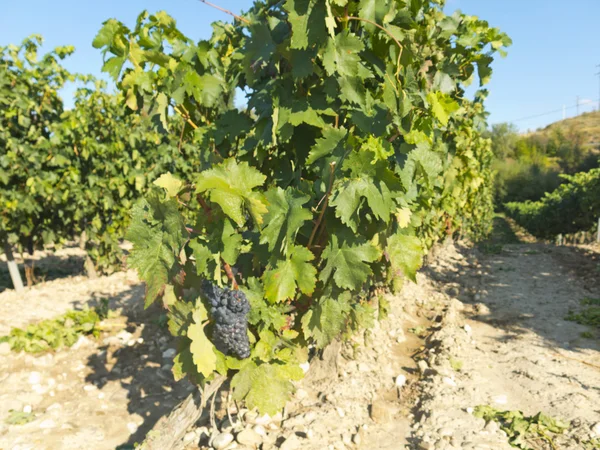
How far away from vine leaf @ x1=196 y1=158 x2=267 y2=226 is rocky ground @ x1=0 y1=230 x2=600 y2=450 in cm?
151

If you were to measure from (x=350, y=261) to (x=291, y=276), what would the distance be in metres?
0.30

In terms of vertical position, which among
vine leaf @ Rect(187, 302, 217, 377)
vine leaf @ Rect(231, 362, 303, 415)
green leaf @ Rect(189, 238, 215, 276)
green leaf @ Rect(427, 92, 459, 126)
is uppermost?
green leaf @ Rect(427, 92, 459, 126)

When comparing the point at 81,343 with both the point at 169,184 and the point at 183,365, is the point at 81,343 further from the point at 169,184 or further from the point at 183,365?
the point at 169,184

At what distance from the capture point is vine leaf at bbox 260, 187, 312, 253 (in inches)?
76.8

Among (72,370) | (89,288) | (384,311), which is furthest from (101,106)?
(384,311)

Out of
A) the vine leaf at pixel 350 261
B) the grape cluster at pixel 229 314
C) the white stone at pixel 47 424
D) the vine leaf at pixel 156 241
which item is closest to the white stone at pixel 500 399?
the vine leaf at pixel 350 261

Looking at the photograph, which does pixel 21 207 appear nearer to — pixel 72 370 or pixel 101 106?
pixel 101 106

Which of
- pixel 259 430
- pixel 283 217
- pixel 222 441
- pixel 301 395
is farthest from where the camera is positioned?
pixel 301 395

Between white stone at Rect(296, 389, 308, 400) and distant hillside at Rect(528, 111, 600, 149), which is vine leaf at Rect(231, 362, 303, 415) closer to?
white stone at Rect(296, 389, 308, 400)

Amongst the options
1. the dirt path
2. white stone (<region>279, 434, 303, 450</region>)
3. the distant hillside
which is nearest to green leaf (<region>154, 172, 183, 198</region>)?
white stone (<region>279, 434, 303, 450</region>)

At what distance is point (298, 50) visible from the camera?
2072 mm

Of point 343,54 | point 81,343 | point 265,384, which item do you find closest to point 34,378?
point 81,343

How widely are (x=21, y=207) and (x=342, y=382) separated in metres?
5.89

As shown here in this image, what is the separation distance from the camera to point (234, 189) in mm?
1907
